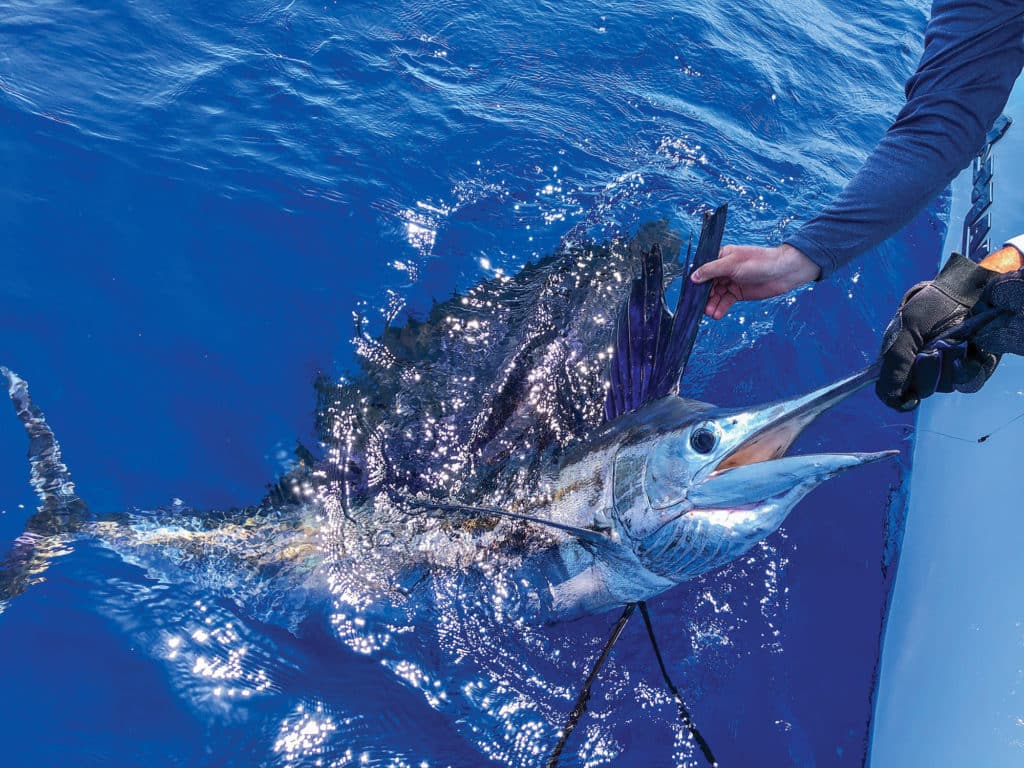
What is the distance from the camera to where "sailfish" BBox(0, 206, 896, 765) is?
Answer: 2.34 meters

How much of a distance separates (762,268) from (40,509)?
10.2 feet

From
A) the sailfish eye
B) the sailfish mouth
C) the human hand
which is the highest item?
the human hand

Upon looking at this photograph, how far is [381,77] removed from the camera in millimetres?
5305

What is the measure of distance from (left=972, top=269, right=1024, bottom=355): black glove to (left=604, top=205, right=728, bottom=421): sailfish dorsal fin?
3.16ft

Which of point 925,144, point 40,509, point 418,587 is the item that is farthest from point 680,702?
point 40,509

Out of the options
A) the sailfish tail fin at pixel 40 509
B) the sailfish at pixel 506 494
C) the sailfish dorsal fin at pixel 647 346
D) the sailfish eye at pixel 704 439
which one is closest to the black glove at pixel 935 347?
the sailfish at pixel 506 494


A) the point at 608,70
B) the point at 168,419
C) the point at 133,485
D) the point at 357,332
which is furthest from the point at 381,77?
the point at 133,485

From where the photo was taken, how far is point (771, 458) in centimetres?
222

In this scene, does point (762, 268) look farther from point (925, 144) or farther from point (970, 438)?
point (970, 438)

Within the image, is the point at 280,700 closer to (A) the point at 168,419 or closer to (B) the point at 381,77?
(A) the point at 168,419

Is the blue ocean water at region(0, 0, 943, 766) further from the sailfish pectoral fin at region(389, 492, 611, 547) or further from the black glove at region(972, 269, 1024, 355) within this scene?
the black glove at region(972, 269, 1024, 355)

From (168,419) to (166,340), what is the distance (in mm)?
459

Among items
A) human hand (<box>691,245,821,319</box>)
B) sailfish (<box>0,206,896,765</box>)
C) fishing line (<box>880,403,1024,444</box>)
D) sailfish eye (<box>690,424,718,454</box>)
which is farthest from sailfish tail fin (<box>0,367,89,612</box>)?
fishing line (<box>880,403,1024,444</box>)

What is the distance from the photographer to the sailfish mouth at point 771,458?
1982mm
